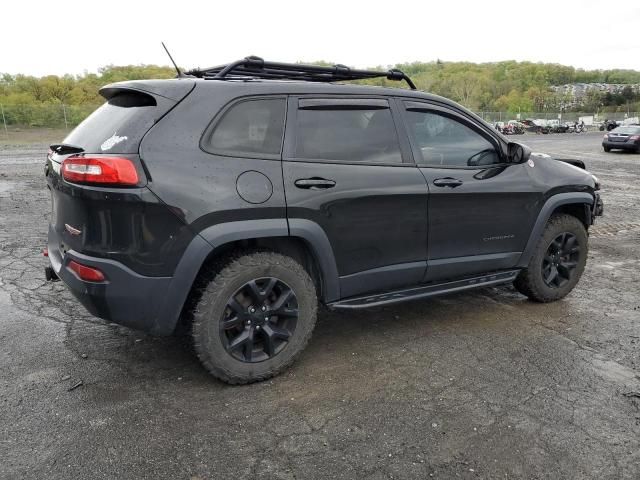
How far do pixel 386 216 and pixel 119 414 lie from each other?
1999mm

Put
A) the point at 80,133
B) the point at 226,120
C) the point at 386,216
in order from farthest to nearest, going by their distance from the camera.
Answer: the point at 386,216
the point at 80,133
the point at 226,120

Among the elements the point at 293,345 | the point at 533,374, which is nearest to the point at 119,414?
the point at 293,345

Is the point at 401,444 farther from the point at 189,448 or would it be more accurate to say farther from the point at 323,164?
the point at 323,164

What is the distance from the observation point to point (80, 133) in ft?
10.8

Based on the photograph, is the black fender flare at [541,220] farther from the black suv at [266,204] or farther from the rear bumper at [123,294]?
the rear bumper at [123,294]

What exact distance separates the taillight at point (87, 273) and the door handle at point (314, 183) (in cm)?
121

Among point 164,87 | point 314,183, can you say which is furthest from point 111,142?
point 314,183

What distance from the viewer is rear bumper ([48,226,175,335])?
285 cm

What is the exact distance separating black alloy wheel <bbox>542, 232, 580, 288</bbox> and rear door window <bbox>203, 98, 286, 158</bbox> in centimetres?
273

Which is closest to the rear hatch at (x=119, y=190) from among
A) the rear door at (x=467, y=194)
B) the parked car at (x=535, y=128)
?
the rear door at (x=467, y=194)

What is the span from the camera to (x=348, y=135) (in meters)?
3.51

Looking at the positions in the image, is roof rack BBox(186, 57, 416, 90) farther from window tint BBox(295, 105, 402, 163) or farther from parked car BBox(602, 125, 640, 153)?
parked car BBox(602, 125, 640, 153)

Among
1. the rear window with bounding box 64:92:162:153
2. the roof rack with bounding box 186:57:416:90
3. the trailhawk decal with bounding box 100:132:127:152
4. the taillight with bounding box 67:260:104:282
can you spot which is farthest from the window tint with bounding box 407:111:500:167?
the taillight with bounding box 67:260:104:282

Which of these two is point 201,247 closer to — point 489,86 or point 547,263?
point 547,263
